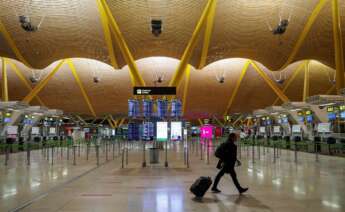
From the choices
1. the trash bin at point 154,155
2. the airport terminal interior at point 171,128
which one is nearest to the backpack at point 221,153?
the airport terminal interior at point 171,128

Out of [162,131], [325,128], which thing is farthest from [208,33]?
[162,131]

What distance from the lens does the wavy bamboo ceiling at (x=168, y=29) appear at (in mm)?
27953

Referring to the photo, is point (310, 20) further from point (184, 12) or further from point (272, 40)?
point (184, 12)

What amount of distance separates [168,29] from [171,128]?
17.7 meters

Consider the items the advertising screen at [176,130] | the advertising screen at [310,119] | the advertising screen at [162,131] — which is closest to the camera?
the advertising screen at [162,131]

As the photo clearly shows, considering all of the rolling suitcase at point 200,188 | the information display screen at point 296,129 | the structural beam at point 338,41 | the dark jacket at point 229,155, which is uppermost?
the structural beam at point 338,41

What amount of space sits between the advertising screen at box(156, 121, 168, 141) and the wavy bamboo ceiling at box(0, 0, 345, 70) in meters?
15.1

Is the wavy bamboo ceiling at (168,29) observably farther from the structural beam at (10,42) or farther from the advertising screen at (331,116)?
the advertising screen at (331,116)

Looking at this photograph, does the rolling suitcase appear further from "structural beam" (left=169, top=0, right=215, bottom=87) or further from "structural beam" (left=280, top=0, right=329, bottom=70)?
"structural beam" (left=280, top=0, right=329, bottom=70)

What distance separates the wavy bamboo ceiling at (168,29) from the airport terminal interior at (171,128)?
10cm

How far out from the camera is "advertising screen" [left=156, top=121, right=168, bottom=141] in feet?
50.8

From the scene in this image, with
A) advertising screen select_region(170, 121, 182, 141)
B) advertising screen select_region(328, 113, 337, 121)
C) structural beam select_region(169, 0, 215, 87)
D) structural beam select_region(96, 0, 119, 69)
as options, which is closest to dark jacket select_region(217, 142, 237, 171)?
advertising screen select_region(170, 121, 182, 141)

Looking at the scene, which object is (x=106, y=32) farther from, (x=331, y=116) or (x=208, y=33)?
(x=331, y=116)

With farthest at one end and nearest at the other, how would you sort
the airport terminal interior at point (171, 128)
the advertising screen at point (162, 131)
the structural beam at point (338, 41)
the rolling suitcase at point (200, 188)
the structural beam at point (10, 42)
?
the structural beam at point (10, 42) < the structural beam at point (338, 41) < the advertising screen at point (162, 131) < the airport terminal interior at point (171, 128) < the rolling suitcase at point (200, 188)
